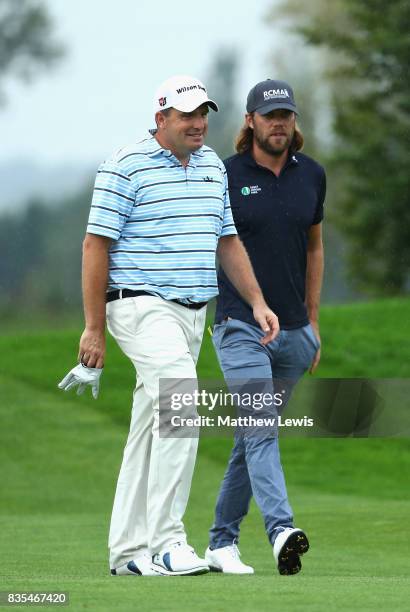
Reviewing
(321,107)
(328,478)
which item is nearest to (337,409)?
(328,478)

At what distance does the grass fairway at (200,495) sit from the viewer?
5.31m

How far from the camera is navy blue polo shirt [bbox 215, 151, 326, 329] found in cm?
702

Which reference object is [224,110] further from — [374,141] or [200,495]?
[200,495]

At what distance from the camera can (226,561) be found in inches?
273

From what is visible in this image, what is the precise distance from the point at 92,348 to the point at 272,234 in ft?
3.58

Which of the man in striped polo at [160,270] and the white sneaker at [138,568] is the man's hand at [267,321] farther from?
the white sneaker at [138,568]

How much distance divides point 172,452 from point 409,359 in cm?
1252

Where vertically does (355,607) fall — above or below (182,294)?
below

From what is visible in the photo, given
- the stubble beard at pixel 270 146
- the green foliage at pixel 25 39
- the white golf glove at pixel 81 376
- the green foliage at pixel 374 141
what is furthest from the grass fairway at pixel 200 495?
the green foliage at pixel 25 39

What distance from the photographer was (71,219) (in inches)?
1232

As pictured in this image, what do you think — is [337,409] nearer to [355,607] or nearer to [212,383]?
[212,383]

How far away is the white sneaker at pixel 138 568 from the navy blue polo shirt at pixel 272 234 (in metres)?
1.16

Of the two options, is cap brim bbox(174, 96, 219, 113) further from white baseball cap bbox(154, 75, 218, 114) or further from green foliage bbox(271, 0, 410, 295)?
green foliage bbox(271, 0, 410, 295)

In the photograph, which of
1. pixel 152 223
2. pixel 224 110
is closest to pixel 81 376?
pixel 152 223
